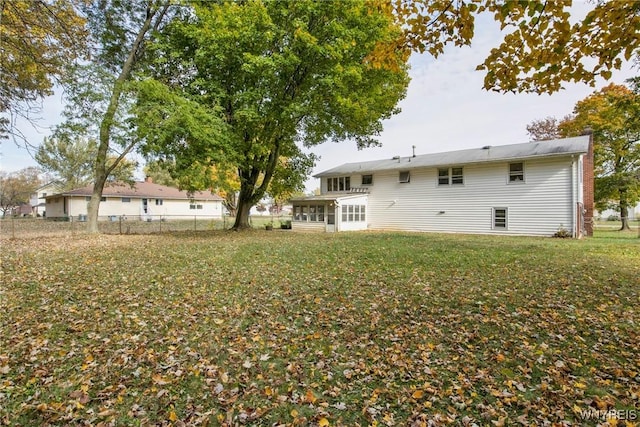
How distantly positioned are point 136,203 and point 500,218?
115ft

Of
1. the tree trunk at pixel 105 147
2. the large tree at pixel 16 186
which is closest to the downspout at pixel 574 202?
the tree trunk at pixel 105 147

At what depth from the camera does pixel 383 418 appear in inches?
113

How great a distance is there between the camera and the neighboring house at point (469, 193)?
1622 cm

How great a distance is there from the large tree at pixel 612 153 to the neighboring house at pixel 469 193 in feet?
21.9

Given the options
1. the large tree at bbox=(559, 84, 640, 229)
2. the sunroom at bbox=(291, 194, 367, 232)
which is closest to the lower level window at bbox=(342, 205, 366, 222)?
the sunroom at bbox=(291, 194, 367, 232)

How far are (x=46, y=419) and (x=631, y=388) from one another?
5.42 meters

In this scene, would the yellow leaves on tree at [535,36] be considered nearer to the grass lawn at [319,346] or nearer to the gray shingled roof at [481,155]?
the grass lawn at [319,346]

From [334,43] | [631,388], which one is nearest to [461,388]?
[631,388]

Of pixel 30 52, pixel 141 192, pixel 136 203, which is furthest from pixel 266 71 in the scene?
pixel 141 192

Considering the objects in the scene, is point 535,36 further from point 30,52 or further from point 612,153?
point 612,153

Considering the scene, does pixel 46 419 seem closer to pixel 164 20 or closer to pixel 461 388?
pixel 461 388

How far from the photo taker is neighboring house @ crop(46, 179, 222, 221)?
1267 inches

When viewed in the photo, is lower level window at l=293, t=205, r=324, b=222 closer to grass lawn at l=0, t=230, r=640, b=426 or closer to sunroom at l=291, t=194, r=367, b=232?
sunroom at l=291, t=194, r=367, b=232

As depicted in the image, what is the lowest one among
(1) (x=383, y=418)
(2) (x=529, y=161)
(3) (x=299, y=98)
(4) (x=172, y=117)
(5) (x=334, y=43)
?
(1) (x=383, y=418)
